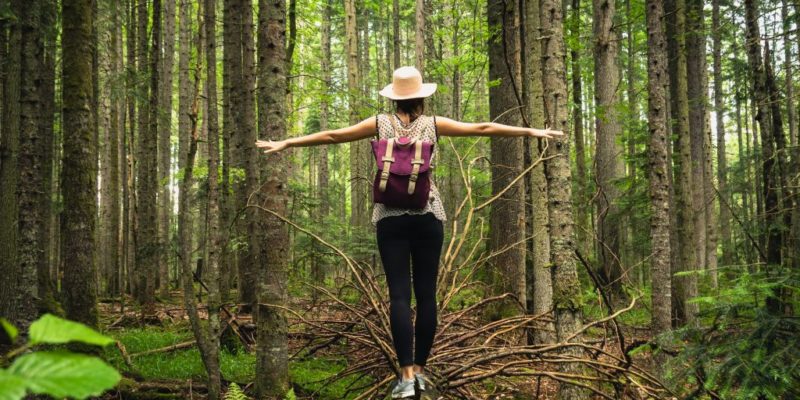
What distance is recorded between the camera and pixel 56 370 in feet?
3.29

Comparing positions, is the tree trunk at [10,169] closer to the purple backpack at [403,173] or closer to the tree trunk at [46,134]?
the tree trunk at [46,134]

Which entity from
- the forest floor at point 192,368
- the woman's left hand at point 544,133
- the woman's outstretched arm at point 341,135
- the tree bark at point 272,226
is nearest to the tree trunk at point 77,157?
the forest floor at point 192,368

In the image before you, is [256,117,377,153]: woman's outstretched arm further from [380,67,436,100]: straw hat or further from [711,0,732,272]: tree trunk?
[711,0,732,272]: tree trunk

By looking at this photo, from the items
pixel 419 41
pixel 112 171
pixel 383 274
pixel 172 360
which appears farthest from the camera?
pixel 419 41

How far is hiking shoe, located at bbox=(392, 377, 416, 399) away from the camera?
3793 millimetres

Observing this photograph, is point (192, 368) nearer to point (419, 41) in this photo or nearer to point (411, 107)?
point (411, 107)

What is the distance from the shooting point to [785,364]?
12.6 ft

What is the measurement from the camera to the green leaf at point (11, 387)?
3.08 feet

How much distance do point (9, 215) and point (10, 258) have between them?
53 cm

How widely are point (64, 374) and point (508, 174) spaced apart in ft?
26.6

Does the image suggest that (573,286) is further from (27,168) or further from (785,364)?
(27,168)

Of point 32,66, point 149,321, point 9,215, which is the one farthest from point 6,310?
point 149,321

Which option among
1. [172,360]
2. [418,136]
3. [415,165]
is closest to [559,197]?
[418,136]

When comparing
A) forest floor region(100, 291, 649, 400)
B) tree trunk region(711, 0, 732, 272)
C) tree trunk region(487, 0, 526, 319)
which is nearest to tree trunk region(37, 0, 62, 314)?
forest floor region(100, 291, 649, 400)
